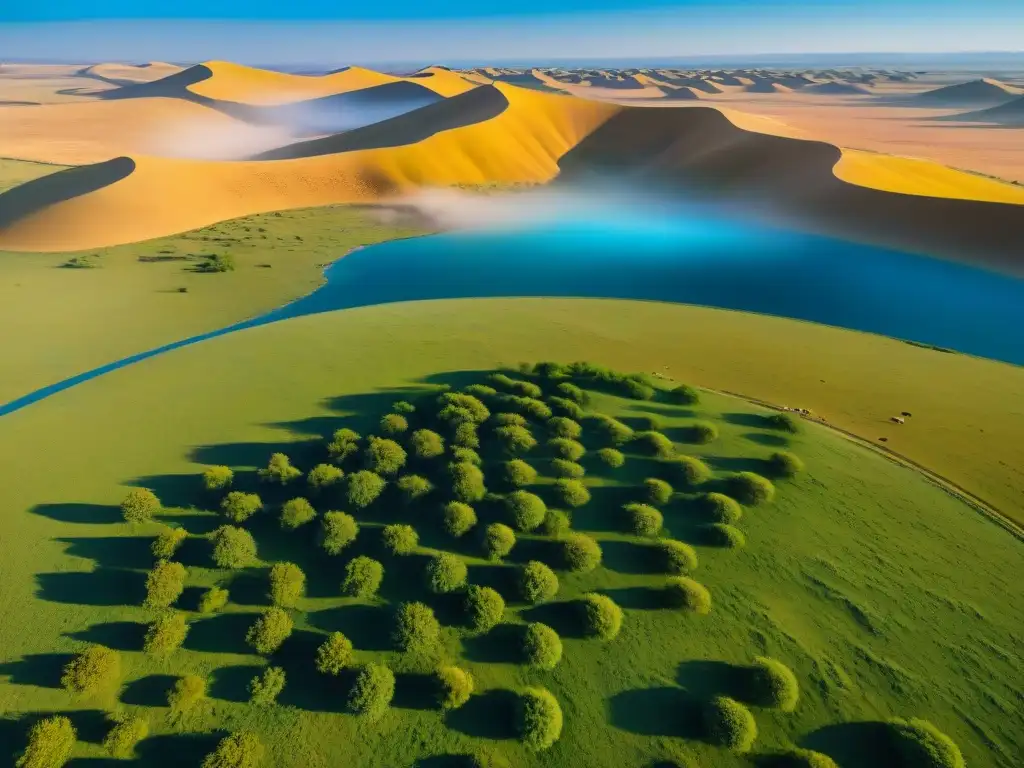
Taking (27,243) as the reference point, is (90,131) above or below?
above

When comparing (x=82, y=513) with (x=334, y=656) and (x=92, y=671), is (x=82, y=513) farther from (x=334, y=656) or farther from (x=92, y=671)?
(x=334, y=656)

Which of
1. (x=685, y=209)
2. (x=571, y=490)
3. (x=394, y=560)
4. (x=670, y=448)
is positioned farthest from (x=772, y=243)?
(x=394, y=560)

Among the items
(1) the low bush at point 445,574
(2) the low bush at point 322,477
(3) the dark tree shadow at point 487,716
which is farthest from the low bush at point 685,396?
(3) the dark tree shadow at point 487,716

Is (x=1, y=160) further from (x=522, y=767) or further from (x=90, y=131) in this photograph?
(x=522, y=767)

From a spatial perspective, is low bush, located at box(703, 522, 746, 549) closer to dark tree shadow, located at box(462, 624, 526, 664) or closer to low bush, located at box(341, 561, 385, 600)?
Result: dark tree shadow, located at box(462, 624, 526, 664)

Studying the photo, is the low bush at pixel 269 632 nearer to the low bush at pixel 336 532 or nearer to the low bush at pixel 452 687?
the low bush at pixel 336 532
